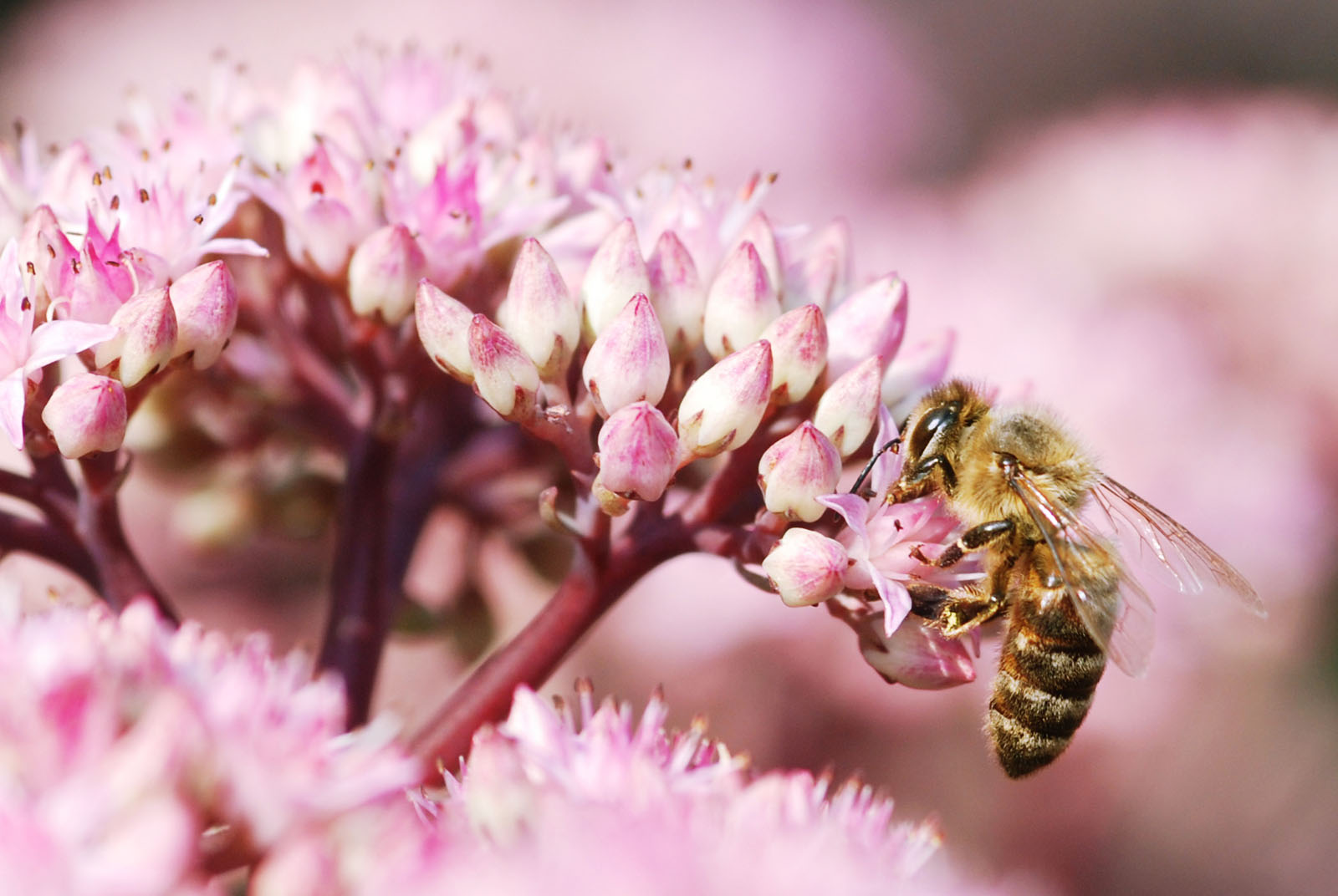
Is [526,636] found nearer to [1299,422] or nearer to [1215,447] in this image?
[1215,447]

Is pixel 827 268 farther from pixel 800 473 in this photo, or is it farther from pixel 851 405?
pixel 800 473

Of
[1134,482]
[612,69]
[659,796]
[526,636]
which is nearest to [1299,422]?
[1134,482]

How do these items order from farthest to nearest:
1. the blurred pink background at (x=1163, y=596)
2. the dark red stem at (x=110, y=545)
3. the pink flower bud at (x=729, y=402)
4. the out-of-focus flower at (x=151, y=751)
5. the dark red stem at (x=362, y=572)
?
the blurred pink background at (x=1163, y=596)
the dark red stem at (x=362, y=572)
the dark red stem at (x=110, y=545)
the pink flower bud at (x=729, y=402)
the out-of-focus flower at (x=151, y=751)

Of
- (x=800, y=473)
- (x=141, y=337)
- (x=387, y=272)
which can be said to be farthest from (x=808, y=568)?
(x=141, y=337)

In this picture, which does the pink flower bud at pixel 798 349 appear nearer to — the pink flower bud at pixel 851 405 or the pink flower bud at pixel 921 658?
the pink flower bud at pixel 851 405

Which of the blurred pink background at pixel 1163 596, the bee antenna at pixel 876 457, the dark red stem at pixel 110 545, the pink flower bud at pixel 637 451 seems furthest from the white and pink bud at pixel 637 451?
the blurred pink background at pixel 1163 596

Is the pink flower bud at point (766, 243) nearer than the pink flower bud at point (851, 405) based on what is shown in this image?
No

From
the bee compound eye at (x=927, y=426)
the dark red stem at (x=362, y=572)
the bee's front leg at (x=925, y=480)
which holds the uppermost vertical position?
the bee compound eye at (x=927, y=426)
